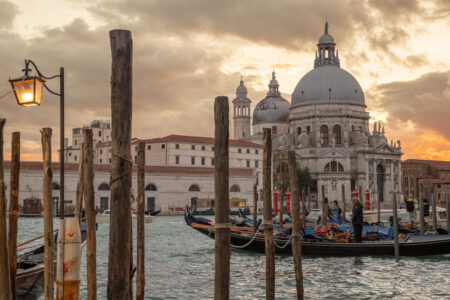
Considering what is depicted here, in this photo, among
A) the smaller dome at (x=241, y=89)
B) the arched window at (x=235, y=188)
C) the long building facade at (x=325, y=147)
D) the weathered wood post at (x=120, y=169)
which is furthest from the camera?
the smaller dome at (x=241, y=89)

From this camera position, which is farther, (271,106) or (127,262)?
(271,106)

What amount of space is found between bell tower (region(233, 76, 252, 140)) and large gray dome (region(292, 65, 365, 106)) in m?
12.1

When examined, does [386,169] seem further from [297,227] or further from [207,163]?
[297,227]

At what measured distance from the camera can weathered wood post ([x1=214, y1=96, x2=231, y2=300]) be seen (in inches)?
214

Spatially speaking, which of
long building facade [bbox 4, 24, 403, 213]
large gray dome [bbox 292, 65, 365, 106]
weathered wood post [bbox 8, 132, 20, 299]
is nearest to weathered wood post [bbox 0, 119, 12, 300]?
weathered wood post [bbox 8, 132, 20, 299]

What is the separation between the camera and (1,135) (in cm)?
504

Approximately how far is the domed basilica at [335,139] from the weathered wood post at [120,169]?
4740cm

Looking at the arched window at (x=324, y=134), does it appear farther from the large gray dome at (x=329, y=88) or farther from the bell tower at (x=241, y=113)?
the bell tower at (x=241, y=113)

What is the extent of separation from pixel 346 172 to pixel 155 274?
42.0 meters

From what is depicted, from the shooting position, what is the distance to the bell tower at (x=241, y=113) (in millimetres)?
69188

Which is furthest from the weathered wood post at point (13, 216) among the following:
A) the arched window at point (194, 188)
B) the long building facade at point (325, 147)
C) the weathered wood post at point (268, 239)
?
the long building facade at point (325, 147)

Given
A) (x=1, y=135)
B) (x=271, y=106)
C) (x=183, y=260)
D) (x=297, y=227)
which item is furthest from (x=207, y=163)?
(x=1, y=135)

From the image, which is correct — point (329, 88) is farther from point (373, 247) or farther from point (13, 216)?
point (13, 216)

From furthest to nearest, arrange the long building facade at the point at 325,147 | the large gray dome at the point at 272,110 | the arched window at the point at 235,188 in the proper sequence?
1. the large gray dome at the point at 272,110
2. the long building facade at the point at 325,147
3. the arched window at the point at 235,188
